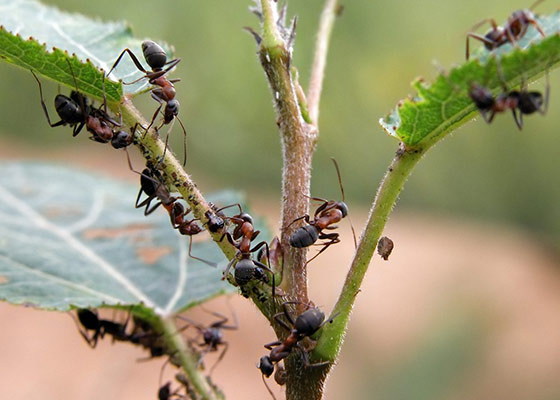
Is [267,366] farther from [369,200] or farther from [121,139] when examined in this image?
[369,200]

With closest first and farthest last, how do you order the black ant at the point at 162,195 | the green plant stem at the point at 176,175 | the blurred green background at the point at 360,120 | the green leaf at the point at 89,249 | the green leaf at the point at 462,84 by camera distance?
the green leaf at the point at 462,84 < the green plant stem at the point at 176,175 < the black ant at the point at 162,195 < the green leaf at the point at 89,249 < the blurred green background at the point at 360,120

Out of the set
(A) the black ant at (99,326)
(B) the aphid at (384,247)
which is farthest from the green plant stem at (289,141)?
(A) the black ant at (99,326)

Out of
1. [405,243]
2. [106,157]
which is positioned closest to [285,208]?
[405,243]

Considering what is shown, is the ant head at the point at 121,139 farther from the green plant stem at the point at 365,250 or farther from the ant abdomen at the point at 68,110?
the green plant stem at the point at 365,250

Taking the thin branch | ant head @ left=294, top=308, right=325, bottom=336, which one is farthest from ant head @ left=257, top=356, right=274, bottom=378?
the thin branch

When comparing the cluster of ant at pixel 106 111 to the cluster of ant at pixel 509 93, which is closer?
the cluster of ant at pixel 509 93

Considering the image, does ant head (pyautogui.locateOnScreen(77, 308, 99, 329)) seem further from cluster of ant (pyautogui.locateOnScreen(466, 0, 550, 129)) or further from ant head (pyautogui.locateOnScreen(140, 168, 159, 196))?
cluster of ant (pyautogui.locateOnScreen(466, 0, 550, 129))

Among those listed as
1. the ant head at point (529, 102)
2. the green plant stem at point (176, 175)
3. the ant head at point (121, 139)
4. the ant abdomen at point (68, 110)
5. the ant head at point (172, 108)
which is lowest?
the green plant stem at point (176, 175)

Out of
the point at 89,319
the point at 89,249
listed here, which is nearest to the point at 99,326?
the point at 89,319
